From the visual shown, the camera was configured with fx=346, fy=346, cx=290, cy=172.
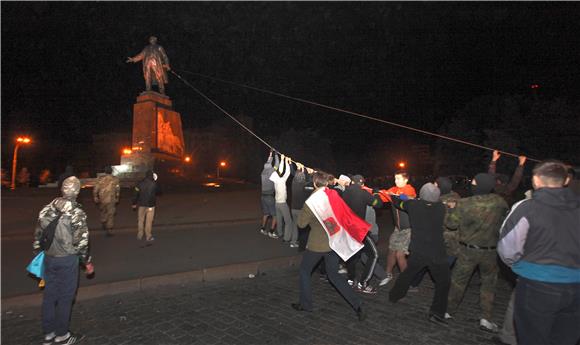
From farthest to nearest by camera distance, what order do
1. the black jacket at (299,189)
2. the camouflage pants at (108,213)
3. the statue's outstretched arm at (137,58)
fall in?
the statue's outstretched arm at (137,58), the camouflage pants at (108,213), the black jacket at (299,189)

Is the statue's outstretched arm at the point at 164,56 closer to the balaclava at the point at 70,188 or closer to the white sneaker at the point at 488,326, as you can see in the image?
the balaclava at the point at 70,188

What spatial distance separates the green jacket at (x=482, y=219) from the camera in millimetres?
Result: 4254

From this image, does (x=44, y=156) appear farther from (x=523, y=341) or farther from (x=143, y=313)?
(x=523, y=341)

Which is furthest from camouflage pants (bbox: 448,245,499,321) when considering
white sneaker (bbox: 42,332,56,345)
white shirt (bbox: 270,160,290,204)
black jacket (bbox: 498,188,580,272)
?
white sneaker (bbox: 42,332,56,345)

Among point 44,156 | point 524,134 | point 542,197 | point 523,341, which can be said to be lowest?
point 44,156

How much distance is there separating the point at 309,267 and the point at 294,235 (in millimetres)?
3730

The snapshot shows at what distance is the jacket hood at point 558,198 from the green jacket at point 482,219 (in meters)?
1.44

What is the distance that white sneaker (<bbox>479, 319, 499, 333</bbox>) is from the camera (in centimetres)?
418

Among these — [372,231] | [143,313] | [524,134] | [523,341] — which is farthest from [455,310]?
[524,134]

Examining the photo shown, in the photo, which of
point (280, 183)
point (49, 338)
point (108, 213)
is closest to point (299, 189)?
point (280, 183)

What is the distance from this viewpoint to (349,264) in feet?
19.8

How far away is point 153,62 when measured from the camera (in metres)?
15.0

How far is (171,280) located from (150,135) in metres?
10.6

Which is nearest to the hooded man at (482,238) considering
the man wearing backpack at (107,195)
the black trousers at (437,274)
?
the black trousers at (437,274)
